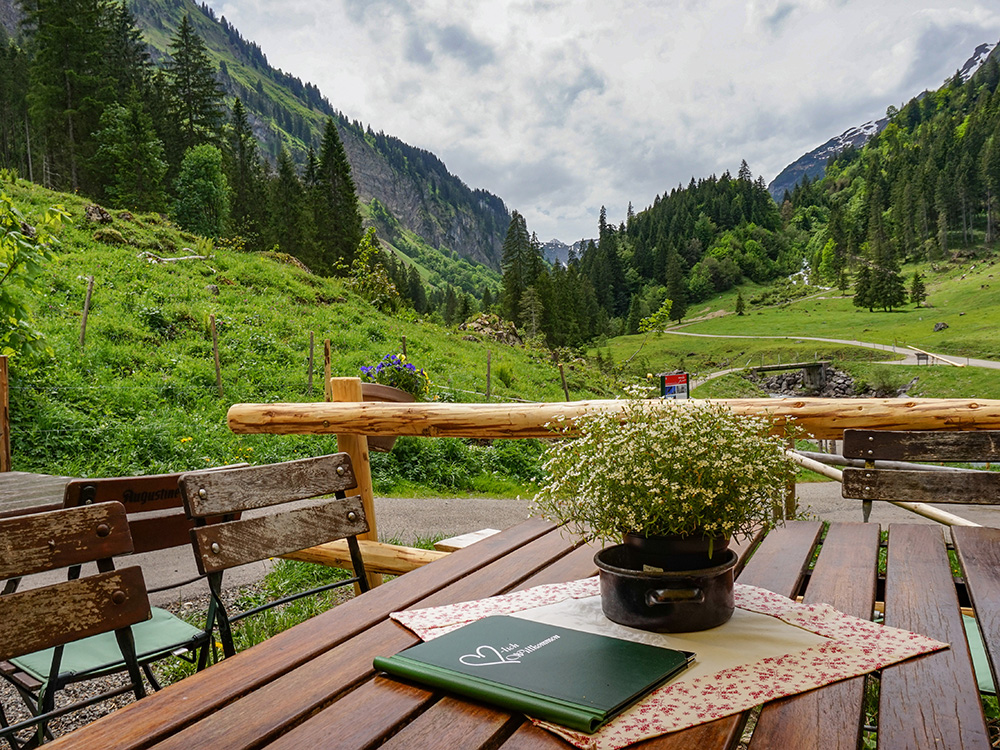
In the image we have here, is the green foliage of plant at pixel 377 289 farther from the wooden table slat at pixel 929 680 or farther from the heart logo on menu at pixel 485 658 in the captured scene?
the heart logo on menu at pixel 485 658

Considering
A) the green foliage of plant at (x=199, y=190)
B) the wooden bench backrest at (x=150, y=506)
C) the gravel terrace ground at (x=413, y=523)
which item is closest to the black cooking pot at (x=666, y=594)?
the gravel terrace ground at (x=413, y=523)

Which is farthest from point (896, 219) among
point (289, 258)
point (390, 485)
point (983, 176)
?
point (390, 485)

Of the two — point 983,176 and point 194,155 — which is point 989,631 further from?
point 983,176

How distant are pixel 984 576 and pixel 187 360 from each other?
12.2 meters

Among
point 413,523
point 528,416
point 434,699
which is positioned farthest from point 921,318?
point 434,699

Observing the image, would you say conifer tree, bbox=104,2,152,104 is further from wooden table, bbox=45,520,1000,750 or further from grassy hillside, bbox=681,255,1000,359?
grassy hillside, bbox=681,255,1000,359

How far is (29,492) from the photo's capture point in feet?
10.7

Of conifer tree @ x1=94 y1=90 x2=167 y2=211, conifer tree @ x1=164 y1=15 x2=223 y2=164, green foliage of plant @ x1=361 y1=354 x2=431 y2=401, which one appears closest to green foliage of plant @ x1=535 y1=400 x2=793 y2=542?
green foliage of plant @ x1=361 y1=354 x2=431 y2=401

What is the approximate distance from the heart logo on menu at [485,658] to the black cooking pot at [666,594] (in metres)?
A: 0.23

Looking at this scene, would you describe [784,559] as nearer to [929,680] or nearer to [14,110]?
[929,680]

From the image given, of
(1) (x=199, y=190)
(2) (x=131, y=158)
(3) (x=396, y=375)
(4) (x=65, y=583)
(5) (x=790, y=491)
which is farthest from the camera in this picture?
(1) (x=199, y=190)

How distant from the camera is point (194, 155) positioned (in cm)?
3478

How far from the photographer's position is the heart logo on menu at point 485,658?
1018 mm

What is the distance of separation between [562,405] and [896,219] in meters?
94.7
